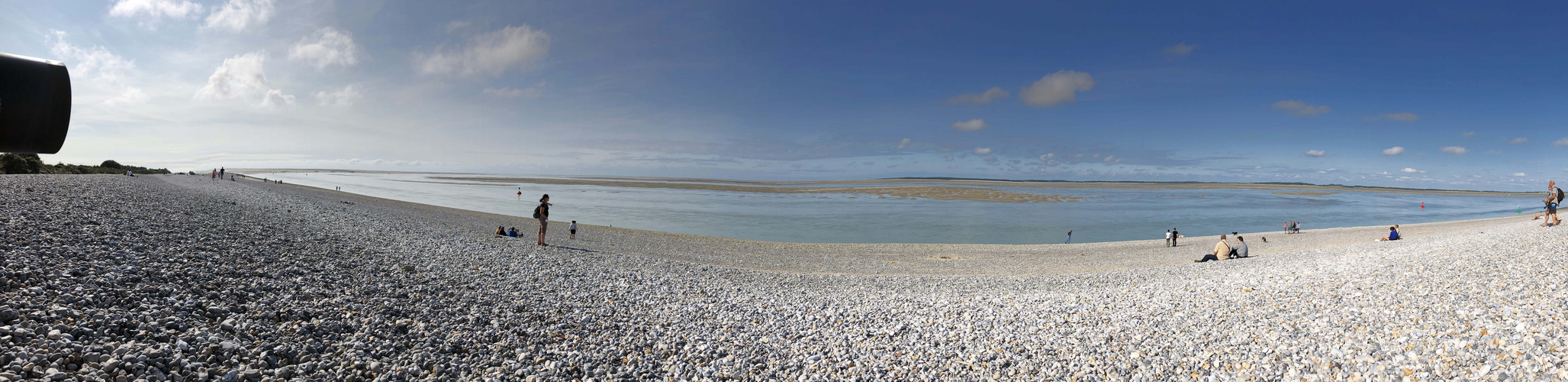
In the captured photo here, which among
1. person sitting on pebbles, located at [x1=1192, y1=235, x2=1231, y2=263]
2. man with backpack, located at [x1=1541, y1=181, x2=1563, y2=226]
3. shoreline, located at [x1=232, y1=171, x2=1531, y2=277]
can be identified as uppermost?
man with backpack, located at [x1=1541, y1=181, x2=1563, y2=226]

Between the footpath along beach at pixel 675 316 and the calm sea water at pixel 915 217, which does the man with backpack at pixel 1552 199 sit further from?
the calm sea water at pixel 915 217

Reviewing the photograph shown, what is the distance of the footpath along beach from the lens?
575cm

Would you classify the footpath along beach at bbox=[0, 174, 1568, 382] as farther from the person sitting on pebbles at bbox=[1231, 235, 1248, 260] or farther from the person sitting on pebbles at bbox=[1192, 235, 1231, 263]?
the person sitting on pebbles at bbox=[1192, 235, 1231, 263]

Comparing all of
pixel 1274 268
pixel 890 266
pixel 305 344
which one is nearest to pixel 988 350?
pixel 305 344

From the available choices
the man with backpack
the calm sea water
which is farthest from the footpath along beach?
the calm sea water

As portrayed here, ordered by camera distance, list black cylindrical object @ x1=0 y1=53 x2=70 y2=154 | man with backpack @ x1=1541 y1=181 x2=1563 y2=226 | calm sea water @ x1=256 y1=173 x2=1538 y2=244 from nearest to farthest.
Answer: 1. black cylindrical object @ x1=0 y1=53 x2=70 y2=154
2. man with backpack @ x1=1541 y1=181 x2=1563 y2=226
3. calm sea water @ x1=256 y1=173 x2=1538 y2=244

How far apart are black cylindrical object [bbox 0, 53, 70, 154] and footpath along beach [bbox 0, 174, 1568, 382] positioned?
522cm

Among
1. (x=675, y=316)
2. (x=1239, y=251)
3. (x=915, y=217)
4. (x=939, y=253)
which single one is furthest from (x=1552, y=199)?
(x=915, y=217)

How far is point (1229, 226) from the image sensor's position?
1594 inches

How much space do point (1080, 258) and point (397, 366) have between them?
22695 millimetres

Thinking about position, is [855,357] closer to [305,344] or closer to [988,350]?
[988,350]

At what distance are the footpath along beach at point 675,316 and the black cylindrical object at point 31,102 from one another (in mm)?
5220

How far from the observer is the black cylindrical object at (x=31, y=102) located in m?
1.28

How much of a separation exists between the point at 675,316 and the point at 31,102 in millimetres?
7945
